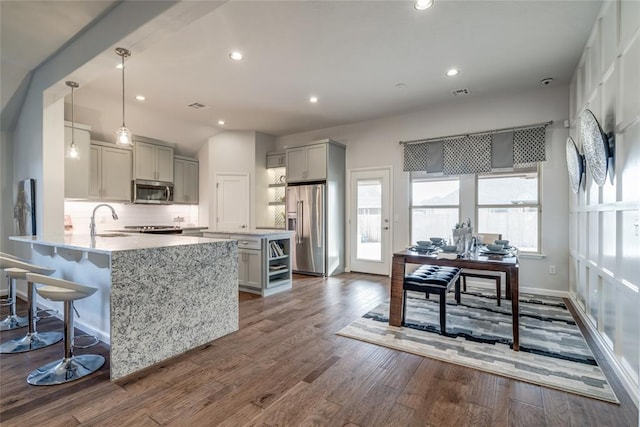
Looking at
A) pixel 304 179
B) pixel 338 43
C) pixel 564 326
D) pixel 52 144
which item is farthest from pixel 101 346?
pixel 564 326

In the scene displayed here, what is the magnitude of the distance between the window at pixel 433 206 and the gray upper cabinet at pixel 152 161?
4661mm

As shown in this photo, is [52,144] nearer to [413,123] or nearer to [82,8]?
[82,8]

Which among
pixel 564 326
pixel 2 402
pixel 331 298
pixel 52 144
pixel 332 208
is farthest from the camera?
pixel 332 208

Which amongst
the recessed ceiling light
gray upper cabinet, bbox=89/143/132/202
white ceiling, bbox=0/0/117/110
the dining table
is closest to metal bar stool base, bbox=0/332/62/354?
white ceiling, bbox=0/0/117/110

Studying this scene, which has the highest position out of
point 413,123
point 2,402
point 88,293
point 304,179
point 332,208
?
point 413,123

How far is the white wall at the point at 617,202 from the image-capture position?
6.26 feet

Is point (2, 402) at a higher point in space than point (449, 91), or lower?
lower

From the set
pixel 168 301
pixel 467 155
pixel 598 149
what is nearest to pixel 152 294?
pixel 168 301

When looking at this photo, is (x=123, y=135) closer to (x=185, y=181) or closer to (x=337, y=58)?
(x=337, y=58)

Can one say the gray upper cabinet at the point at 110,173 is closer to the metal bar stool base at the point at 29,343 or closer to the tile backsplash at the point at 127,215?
the tile backsplash at the point at 127,215

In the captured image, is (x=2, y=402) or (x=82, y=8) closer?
(x=2, y=402)

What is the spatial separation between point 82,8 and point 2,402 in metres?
2.91

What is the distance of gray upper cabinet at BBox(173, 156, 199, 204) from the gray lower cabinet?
6.99 feet

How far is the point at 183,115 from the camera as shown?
17.4 feet
